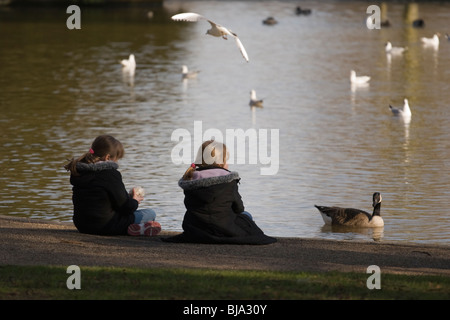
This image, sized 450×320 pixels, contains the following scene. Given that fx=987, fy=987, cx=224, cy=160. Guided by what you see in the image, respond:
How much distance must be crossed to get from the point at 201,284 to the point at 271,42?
32695 millimetres

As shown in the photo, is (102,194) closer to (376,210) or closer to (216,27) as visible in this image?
(216,27)

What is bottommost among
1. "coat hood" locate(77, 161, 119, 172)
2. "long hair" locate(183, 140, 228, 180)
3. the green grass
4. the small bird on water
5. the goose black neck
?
the green grass

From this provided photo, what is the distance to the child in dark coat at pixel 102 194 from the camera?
30.1 feet

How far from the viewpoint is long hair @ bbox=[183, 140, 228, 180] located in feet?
28.9

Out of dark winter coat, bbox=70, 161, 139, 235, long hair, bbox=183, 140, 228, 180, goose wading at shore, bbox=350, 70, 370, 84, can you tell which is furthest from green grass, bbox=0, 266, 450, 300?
goose wading at shore, bbox=350, 70, 370, 84

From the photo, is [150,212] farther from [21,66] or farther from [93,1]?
[93,1]

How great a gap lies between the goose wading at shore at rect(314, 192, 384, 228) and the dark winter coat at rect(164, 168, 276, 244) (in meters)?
3.22

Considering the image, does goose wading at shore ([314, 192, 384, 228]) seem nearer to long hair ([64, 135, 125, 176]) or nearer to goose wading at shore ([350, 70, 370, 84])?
long hair ([64, 135, 125, 176])

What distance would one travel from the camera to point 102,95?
25125 millimetres

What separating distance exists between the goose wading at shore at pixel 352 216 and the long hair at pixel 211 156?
12.4ft

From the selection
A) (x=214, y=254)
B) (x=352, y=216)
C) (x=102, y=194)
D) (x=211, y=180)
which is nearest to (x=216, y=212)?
(x=211, y=180)

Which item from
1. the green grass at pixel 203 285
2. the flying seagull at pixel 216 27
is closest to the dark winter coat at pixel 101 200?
the green grass at pixel 203 285

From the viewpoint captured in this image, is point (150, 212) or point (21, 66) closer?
point (150, 212)

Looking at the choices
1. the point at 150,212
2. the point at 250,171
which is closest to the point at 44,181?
the point at 250,171
